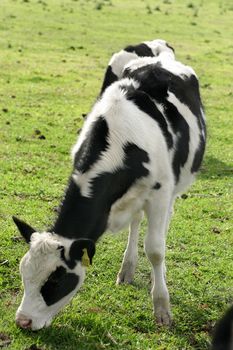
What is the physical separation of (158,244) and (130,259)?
3.31 feet

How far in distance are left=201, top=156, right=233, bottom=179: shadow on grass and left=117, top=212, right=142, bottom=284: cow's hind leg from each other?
4.22 meters

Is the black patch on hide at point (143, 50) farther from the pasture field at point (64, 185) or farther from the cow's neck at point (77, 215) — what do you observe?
the cow's neck at point (77, 215)

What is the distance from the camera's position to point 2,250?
7.70m

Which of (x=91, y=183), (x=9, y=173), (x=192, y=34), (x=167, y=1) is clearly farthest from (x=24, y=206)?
(x=167, y=1)

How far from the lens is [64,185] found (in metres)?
10.5

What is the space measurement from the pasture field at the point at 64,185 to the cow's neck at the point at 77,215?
0.90m

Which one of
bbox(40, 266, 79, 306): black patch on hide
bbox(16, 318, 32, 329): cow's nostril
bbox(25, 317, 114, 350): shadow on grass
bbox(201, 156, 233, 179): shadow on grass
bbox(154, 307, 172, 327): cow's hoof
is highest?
bbox(40, 266, 79, 306): black patch on hide

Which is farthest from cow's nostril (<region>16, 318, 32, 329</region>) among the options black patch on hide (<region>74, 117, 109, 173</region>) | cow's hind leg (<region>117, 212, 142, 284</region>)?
cow's hind leg (<region>117, 212, 142, 284</region>)

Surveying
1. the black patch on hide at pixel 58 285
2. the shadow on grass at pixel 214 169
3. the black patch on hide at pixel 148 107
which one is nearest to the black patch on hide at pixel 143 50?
the shadow on grass at pixel 214 169

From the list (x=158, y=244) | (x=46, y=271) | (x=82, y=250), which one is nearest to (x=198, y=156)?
(x=158, y=244)

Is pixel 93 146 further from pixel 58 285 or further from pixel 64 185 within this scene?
pixel 64 185

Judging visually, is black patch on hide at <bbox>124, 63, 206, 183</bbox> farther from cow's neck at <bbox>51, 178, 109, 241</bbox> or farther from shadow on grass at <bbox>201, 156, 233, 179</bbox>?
shadow on grass at <bbox>201, 156, 233, 179</bbox>

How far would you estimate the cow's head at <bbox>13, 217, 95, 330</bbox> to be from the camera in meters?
5.52

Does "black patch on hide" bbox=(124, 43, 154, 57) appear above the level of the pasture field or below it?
above
